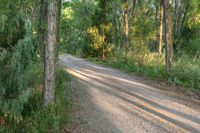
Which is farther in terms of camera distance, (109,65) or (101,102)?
(109,65)

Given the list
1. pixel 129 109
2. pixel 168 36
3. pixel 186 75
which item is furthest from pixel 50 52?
pixel 168 36

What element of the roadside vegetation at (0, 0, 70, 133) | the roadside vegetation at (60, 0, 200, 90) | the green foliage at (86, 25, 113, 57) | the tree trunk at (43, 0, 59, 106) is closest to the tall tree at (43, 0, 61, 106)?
the tree trunk at (43, 0, 59, 106)

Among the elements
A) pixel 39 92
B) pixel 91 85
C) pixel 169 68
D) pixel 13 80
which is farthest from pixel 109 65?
pixel 13 80

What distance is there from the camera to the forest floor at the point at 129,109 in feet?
34.3

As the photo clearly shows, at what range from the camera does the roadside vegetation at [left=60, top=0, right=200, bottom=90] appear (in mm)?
19422

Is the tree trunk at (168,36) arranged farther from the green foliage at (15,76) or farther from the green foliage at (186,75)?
A: the green foliage at (15,76)

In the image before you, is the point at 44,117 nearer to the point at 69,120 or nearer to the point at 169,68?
the point at 69,120

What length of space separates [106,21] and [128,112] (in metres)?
23.1

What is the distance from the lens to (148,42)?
1142 inches

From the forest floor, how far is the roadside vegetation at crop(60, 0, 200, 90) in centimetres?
265

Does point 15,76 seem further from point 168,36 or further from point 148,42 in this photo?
point 148,42

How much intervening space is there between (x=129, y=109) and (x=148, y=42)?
17.1 meters

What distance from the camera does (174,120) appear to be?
11.3 meters

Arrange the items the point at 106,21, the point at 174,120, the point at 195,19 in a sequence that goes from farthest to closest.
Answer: the point at 195,19 → the point at 106,21 → the point at 174,120
